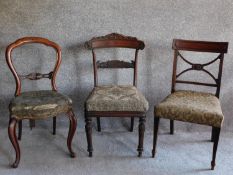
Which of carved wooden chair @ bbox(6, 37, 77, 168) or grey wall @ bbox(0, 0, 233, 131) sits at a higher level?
grey wall @ bbox(0, 0, 233, 131)

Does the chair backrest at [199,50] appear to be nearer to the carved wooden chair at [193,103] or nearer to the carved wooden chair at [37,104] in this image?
the carved wooden chair at [193,103]

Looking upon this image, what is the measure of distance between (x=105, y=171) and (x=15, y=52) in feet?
4.02

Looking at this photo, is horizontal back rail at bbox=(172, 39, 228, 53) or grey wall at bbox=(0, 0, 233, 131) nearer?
horizontal back rail at bbox=(172, 39, 228, 53)

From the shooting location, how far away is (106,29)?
97.4 inches

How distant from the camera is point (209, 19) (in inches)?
96.5

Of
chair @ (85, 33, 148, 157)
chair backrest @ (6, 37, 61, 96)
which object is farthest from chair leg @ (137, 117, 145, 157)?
chair backrest @ (6, 37, 61, 96)

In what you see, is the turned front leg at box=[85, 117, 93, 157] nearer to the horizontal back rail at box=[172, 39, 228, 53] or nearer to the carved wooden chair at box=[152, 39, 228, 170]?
the carved wooden chair at box=[152, 39, 228, 170]

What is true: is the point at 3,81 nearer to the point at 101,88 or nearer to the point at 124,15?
the point at 101,88

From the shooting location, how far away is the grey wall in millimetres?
2410

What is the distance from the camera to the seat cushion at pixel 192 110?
2031mm

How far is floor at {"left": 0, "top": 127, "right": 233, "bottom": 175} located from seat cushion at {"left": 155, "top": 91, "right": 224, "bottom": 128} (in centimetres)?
38

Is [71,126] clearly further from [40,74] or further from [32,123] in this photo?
[32,123]

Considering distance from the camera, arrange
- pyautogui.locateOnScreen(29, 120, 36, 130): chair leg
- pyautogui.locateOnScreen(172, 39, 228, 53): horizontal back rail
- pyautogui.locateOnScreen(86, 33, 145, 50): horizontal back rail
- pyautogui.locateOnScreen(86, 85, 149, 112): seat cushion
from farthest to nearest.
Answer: pyautogui.locateOnScreen(29, 120, 36, 130): chair leg → pyautogui.locateOnScreen(86, 33, 145, 50): horizontal back rail → pyautogui.locateOnScreen(172, 39, 228, 53): horizontal back rail → pyautogui.locateOnScreen(86, 85, 149, 112): seat cushion

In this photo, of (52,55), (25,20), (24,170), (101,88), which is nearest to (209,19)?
(101,88)
